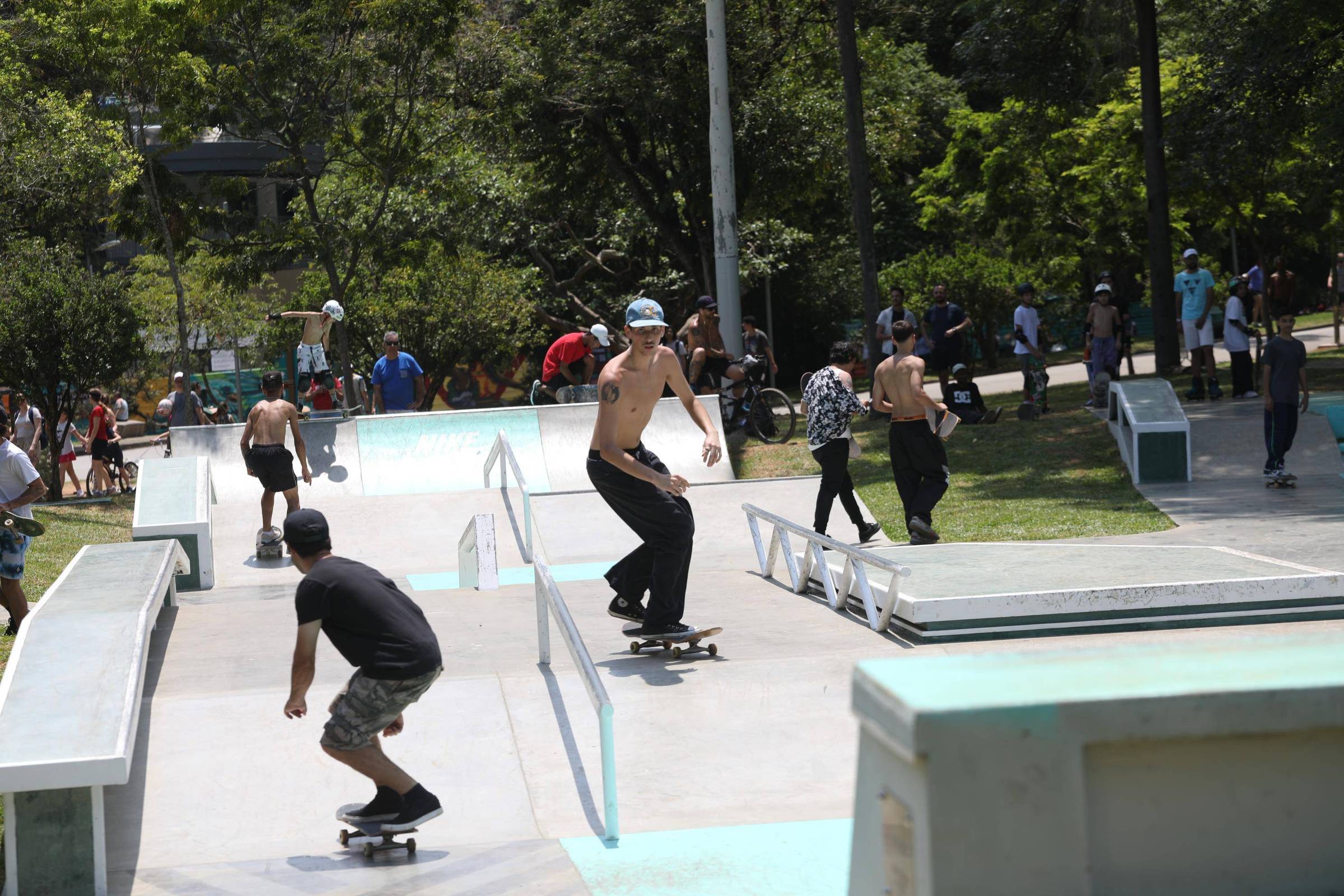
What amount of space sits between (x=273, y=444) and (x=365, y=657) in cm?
727

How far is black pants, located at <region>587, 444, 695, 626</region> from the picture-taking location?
740 cm

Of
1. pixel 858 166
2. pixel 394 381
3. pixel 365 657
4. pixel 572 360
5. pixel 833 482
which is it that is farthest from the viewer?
pixel 858 166

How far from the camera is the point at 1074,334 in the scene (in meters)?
38.9

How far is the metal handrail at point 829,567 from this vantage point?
8.06m

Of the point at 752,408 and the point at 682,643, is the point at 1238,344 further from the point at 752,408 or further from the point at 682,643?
the point at 682,643

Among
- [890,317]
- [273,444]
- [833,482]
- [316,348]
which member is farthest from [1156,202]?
[273,444]

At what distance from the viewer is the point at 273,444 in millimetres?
11953

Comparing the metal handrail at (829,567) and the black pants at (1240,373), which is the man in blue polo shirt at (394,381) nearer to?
the metal handrail at (829,567)

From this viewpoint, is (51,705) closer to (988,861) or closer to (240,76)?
(988,861)

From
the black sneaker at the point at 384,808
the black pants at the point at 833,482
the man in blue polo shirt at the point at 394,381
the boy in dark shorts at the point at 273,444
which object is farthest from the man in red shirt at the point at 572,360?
the black sneaker at the point at 384,808

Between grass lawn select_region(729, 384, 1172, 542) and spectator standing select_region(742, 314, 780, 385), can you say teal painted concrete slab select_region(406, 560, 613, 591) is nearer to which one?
grass lawn select_region(729, 384, 1172, 542)

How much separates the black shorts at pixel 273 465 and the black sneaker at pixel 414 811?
23.6 feet

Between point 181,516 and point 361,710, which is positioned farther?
point 181,516

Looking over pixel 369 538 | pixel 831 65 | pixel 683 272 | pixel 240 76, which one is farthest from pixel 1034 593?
pixel 683 272
